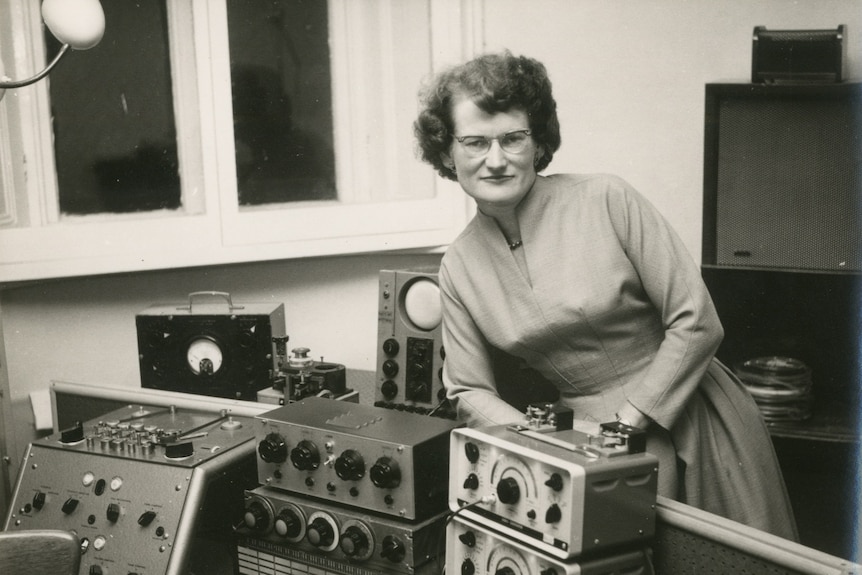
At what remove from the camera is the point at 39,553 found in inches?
57.7

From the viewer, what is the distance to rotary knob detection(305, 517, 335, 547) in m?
1.88

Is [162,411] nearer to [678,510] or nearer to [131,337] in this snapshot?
[131,337]

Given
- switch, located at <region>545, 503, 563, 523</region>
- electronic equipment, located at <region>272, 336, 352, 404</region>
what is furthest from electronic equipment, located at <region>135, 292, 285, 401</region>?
switch, located at <region>545, 503, 563, 523</region>

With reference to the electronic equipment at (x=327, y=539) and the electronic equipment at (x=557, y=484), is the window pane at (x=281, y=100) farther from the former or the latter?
the electronic equipment at (x=557, y=484)

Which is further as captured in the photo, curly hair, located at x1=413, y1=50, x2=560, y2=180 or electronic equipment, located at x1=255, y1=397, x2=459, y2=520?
curly hair, located at x1=413, y1=50, x2=560, y2=180

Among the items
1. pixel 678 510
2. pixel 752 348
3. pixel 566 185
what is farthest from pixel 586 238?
pixel 752 348

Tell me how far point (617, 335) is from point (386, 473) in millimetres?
614

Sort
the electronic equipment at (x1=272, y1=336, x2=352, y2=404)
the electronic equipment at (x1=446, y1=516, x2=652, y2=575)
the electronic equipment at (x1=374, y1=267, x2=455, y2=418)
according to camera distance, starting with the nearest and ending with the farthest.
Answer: the electronic equipment at (x1=446, y1=516, x2=652, y2=575) → the electronic equipment at (x1=272, y1=336, x2=352, y2=404) → the electronic equipment at (x1=374, y1=267, x2=455, y2=418)

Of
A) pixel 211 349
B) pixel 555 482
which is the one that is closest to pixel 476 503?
pixel 555 482

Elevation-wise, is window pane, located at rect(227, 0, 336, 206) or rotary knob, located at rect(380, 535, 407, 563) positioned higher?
window pane, located at rect(227, 0, 336, 206)

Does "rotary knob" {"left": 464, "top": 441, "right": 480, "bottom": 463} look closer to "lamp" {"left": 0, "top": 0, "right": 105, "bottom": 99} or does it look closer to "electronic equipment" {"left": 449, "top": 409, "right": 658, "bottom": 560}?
"electronic equipment" {"left": 449, "top": 409, "right": 658, "bottom": 560}

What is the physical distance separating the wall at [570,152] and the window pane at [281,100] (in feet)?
0.94

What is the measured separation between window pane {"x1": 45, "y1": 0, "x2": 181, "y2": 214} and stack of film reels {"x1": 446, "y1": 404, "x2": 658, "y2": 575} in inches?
76.9

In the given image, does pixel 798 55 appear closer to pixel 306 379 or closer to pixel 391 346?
pixel 391 346
